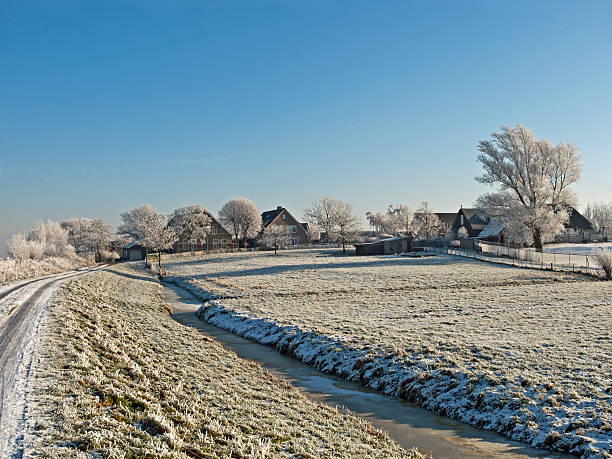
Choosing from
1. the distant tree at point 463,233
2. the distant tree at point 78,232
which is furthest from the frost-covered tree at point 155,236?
the distant tree at point 463,233

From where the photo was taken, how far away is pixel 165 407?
27.0 ft

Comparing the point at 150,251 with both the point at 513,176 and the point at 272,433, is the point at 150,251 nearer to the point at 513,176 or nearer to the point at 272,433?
the point at 513,176

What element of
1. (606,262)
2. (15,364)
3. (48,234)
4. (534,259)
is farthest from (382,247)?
(15,364)

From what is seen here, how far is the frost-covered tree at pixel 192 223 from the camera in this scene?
253 ft

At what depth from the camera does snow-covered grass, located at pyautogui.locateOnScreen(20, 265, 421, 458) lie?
Answer: 251 inches

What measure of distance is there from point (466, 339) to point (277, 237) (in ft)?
210

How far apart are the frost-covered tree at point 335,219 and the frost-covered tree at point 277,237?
5426mm

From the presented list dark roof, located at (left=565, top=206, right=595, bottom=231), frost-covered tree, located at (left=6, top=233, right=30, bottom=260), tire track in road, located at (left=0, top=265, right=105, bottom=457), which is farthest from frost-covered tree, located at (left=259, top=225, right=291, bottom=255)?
tire track in road, located at (left=0, top=265, right=105, bottom=457)

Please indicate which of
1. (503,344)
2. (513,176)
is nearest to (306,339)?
(503,344)

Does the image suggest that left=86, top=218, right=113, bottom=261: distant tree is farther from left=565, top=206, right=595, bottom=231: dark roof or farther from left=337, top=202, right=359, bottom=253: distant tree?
left=565, top=206, right=595, bottom=231: dark roof

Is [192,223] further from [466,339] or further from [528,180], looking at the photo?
[466,339]

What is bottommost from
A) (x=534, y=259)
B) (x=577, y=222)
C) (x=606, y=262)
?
(x=534, y=259)

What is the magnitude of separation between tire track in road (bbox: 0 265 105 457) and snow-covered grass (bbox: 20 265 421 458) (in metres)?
0.20

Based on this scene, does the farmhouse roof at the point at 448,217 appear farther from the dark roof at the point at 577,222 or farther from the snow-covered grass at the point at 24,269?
the snow-covered grass at the point at 24,269
